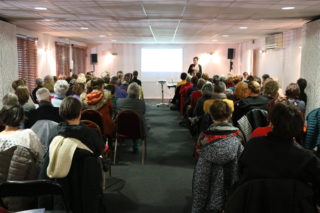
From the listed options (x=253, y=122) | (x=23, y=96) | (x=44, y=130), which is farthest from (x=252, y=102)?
(x=23, y=96)

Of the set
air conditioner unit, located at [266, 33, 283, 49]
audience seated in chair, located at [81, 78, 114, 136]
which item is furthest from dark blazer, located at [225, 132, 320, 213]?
air conditioner unit, located at [266, 33, 283, 49]

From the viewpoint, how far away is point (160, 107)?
1148cm

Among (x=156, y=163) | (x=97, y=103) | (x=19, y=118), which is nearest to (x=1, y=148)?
(x=19, y=118)

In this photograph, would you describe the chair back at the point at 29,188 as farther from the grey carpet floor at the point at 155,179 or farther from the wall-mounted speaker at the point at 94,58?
the wall-mounted speaker at the point at 94,58

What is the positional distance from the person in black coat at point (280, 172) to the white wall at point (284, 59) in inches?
302

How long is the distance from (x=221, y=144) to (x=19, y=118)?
1653mm

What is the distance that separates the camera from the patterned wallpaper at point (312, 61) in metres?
6.48

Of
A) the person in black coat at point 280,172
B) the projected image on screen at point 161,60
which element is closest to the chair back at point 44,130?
the person in black coat at point 280,172

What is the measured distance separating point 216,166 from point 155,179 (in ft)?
6.14

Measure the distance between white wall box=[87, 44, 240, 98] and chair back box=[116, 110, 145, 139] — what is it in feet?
33.9

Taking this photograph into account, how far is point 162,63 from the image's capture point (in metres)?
14.9

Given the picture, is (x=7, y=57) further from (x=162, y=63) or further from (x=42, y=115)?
(x=162, y=63)

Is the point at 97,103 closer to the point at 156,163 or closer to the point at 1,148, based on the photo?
the point at 156,163

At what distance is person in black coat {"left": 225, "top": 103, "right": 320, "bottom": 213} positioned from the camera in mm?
1667
